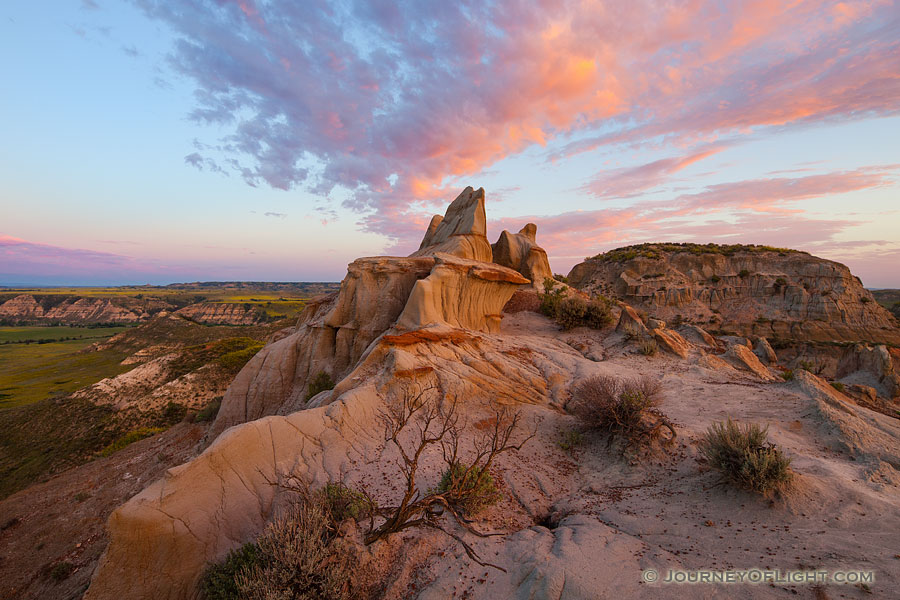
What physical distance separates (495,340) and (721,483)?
9.65 m

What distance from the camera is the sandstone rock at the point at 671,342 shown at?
54.6ft

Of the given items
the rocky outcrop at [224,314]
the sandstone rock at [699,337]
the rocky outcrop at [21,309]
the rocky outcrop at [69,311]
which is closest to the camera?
the sandstone rock at [699,337]

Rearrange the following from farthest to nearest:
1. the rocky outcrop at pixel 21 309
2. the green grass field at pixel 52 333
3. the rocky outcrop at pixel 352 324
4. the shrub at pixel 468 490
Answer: the rocky outcrop at pixel 21 309 < the green grass field at pixel 52 333 < the rocky outcrop at pixel 352 324 < the shrub at pixel 468 490

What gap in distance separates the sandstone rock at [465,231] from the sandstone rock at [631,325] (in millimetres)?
8474

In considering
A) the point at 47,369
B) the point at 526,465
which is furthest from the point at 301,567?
the point at 47,369

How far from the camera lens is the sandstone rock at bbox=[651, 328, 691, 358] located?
1664 centimetres

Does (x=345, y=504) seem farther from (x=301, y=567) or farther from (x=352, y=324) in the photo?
(x=352, y=324)

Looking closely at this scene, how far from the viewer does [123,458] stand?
1838 cm

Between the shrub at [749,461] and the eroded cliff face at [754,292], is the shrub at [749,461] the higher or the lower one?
the lower one

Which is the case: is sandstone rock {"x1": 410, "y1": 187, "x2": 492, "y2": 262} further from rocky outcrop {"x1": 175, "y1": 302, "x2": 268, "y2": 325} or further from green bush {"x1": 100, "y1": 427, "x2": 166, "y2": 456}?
rocky outcrop {"x1": 175, "y1": 302, "x2": 268, "y2": 325}

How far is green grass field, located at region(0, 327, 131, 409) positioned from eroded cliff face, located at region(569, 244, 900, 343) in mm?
59111

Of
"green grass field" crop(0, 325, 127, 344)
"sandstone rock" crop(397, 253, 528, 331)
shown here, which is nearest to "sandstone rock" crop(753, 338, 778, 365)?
"sandstone rock" crop(397, 253, 528, 331)

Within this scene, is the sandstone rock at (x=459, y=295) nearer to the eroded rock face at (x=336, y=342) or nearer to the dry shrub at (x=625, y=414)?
the eroded rock face at (x=336, y=342)

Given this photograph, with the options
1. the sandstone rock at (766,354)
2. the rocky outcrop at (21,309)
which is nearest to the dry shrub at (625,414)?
the sandstone rock at (766,354)
